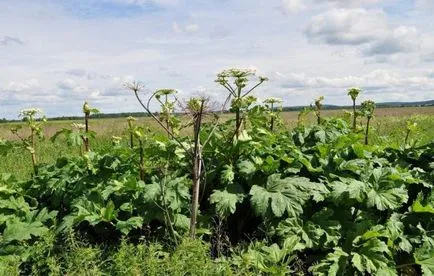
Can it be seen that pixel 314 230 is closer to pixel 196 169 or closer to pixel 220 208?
pixel 220 208

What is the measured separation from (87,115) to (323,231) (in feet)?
8.49

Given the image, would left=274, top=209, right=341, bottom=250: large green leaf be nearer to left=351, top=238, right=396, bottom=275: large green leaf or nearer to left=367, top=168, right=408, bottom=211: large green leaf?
left=351, top=238, right=396, bottom=275: large green leaf

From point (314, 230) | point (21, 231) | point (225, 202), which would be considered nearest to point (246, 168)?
point (225, 202)

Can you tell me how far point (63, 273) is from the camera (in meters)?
4.22

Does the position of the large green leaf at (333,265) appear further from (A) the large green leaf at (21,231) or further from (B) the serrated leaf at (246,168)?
(A) the large green leaf at (21,231)

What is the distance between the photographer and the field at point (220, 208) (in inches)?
165

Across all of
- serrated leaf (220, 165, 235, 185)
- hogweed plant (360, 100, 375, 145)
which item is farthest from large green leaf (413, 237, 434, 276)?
hogweed plant (360, 100, 375, 145)

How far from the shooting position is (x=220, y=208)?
14.8 feet

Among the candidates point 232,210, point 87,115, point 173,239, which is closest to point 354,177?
point 232,210

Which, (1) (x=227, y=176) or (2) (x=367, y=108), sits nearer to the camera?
(1) (x=227, y=176)

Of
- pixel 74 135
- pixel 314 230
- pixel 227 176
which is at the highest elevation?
pixel 74 135

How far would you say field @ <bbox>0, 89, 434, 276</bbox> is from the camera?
4203mm

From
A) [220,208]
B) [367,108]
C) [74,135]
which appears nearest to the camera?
[220,208]

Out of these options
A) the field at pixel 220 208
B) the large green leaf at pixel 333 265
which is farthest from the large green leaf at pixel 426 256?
the large green leaf at pixel 333 265
